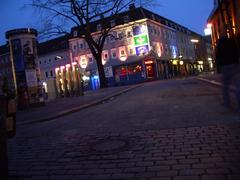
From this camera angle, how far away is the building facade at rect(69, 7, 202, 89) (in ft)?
188

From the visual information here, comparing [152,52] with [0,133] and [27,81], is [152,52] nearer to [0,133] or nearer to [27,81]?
[27,81]

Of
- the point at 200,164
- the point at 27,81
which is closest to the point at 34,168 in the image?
the point at 200,164

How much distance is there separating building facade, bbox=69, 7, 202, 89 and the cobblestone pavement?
151ft

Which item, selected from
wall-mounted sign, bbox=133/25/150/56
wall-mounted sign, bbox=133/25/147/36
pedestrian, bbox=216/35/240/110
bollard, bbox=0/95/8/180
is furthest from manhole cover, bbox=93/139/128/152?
wall-mounted sign, bbox=133/25/147/36

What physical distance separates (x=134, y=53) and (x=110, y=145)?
52.1m

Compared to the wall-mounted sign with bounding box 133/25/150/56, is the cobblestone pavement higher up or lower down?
lower down

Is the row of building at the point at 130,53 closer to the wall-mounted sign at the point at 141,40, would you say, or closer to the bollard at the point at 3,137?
the wall-mounted sign at the point at 141,40

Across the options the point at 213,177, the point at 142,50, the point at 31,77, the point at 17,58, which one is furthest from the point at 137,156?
the point at 142,50

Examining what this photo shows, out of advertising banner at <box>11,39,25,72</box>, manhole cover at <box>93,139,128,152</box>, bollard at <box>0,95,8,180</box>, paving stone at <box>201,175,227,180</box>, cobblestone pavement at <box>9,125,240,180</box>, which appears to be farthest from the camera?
advertising banner at <box>11,39,25,72</box>

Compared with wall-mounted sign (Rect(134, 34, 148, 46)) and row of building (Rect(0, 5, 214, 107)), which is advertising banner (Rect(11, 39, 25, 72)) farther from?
wall-mounted sign (Rect(134, 34, 148, 46))

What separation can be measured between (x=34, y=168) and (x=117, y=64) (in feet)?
180

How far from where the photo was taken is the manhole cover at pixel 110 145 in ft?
19.9

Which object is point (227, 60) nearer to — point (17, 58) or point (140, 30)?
point (17, 58)

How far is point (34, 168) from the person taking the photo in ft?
17.7
